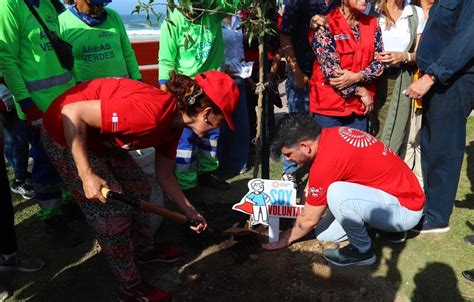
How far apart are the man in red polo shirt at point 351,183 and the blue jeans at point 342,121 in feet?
2.76

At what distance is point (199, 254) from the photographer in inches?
124

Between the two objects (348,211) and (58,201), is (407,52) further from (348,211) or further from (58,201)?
(58,201)

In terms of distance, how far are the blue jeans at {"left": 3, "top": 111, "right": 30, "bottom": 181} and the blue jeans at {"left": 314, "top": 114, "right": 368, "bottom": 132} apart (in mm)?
2757

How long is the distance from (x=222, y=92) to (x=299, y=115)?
0.69 m

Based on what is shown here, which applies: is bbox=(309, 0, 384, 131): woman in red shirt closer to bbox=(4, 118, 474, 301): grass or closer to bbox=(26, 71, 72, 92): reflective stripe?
bbox=(4, 118, 474, 301): grass

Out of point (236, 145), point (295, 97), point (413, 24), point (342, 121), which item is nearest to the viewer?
point (413, 24)

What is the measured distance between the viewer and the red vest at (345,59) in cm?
322

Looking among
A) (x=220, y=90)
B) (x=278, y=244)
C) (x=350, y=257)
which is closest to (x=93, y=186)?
(x=220, y=90)

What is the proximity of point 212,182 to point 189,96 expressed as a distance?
2.19 metres

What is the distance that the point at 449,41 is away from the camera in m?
2.87

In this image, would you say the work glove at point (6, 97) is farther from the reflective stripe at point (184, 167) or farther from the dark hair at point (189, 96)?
the reflective stripe at point (184, 167)

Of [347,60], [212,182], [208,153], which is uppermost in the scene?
[347,60]

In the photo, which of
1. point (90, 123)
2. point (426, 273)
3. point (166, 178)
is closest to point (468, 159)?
point (426, 273)

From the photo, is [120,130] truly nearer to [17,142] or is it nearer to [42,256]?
[42,256]
